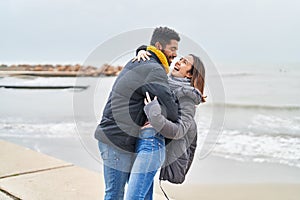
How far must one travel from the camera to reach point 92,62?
2139 mm

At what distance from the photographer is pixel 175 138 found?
6.07ft

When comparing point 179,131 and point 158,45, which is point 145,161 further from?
point 158,45

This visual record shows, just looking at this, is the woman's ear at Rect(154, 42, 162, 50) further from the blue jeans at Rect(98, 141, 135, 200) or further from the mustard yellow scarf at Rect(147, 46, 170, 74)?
the blue jeans at Rect(98, 141, 135, 200)

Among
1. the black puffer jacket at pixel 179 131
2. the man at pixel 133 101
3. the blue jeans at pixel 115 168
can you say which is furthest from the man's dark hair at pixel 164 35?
the blue jeans at pixel 115 168

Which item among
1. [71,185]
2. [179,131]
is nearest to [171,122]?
[179,131]

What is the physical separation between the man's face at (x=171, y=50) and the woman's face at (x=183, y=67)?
6cm

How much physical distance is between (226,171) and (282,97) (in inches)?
526

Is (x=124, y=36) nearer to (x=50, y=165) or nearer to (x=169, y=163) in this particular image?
(x=169, y=163)

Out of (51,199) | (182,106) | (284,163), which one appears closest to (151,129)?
(182,106)

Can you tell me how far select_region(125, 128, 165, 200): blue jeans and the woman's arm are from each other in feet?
0.29

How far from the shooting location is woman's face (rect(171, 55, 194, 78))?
1.93 metres

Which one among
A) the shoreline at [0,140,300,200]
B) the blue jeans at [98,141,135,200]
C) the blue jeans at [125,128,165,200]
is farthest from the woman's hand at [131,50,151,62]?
the shoreline at [0,140,300,200]

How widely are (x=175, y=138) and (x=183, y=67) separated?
0.40 meters

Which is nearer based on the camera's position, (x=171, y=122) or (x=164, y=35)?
(x=171, y=122)
